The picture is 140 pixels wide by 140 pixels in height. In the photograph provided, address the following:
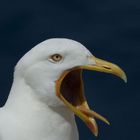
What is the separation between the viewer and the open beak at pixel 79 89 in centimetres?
572

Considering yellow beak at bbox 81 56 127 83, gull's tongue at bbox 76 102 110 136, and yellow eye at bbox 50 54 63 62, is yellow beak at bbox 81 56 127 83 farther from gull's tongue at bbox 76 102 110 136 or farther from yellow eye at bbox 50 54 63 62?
gull's tongue at bbox 76 102 110 136

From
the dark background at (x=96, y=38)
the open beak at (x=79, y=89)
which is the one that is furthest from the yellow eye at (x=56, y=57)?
the dark background at (x=96, y=38)

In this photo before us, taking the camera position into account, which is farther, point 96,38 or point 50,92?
point 96,38

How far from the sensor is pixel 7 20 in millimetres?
8883

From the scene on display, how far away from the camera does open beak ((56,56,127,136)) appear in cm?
572

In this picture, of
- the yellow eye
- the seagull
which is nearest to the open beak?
the seagull

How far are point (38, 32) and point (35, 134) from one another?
2.96 m

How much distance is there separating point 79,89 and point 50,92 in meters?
0.36

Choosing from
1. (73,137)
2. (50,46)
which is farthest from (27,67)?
(73,137)

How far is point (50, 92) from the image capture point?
224 inches

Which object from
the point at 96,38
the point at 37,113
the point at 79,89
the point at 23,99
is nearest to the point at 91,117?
the point at 79,89

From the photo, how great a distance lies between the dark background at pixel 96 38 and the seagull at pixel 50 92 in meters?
2.20

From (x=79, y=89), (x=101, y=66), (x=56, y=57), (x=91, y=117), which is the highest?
(x=56, y=57)

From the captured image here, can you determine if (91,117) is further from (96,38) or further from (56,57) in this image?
(96,38)
